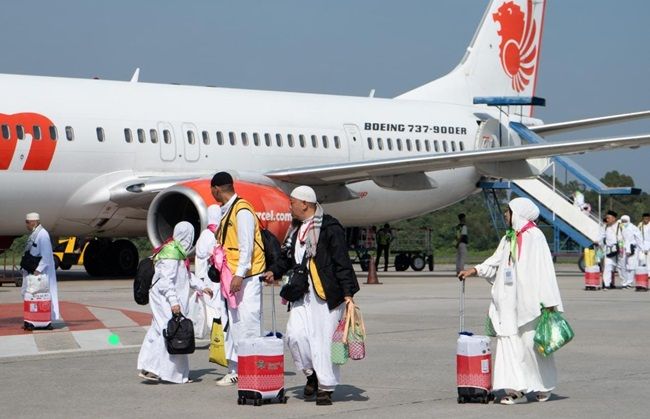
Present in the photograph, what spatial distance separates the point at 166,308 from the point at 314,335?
1.96m

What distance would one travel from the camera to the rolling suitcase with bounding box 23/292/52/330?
14.7 metres

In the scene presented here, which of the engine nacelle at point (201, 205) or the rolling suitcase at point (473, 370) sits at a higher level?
the engine nacelle at point (201, 205)

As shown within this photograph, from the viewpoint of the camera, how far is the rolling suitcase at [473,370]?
9.36m

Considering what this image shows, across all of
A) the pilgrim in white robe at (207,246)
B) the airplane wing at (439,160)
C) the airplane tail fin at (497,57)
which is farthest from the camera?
the airplane tail fin at (497,57)

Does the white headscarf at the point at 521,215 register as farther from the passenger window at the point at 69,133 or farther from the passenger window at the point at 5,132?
the passenger window at the point at 69,133

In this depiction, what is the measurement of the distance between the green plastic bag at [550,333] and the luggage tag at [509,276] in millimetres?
332

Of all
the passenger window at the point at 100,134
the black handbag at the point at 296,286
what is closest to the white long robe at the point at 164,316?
the black handbag at the point at 296,286

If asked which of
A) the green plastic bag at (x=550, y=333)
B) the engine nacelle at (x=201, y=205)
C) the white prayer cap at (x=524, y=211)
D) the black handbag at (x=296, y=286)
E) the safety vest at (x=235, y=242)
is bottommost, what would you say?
the green plastic bag at (x=550, y=333)

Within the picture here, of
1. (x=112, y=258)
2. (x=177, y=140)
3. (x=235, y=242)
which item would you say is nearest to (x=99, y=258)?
(x=112, y=258)

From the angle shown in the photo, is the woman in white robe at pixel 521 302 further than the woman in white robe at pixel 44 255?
No

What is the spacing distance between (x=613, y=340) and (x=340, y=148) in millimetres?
14899

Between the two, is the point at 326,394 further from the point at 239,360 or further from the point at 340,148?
the point at 340,148

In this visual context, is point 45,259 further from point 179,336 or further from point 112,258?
point 112,258

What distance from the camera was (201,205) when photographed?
2198 centimetres
